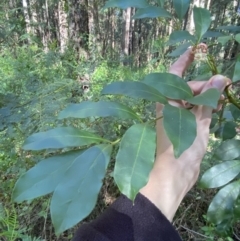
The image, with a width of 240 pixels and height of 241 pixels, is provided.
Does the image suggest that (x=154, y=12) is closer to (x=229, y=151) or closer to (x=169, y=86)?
(x=169, y=86)

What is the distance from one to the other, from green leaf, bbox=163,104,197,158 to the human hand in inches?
5.0

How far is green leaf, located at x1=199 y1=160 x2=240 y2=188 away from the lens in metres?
0.60

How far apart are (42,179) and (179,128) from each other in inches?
8.1

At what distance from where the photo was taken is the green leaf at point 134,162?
34 cm

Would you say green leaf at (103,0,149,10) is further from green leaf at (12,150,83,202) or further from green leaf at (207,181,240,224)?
green leaf at (207,181,240,224)

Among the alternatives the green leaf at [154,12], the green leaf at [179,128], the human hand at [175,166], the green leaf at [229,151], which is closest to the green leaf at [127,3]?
the green leaf at [154,12]

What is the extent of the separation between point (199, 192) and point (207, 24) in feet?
4.17

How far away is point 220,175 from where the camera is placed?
0.60 metres

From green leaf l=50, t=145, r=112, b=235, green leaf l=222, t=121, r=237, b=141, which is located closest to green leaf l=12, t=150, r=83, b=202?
green leaf l=50, t=145, r=112, b=235

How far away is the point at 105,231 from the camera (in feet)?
1.50

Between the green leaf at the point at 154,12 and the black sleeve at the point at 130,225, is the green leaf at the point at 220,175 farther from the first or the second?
the green leaf at the point at 154,12

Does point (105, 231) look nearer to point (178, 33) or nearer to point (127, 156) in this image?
point (127, 156)

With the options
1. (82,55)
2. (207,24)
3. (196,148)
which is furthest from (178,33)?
(82,55)

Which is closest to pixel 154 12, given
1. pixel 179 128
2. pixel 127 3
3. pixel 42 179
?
pixel 127 3
